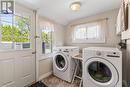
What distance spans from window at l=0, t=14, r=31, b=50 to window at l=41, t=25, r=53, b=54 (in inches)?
23.5

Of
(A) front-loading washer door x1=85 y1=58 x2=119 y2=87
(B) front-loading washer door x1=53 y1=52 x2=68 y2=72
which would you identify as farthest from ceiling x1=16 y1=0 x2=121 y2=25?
(A) front-loading washer door x1=85 y1=58 x2=119 y2=87

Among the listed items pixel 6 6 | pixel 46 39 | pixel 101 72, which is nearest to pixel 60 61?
pixel 46 39

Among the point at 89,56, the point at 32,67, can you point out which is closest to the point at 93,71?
the point at 89,56

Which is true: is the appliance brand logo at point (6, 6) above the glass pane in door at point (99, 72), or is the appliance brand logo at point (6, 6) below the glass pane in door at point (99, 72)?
above

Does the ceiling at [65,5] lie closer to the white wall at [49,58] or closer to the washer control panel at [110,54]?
the white wall at [49,58]

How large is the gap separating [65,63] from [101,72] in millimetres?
974

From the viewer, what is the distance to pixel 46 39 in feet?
9.55

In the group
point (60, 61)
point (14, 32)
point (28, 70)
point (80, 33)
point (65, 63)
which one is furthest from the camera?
point (80, 33)

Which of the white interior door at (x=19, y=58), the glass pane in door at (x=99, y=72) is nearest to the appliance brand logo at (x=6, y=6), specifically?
the white interior door at (x=19, y=58)

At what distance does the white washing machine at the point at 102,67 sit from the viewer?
1.52m

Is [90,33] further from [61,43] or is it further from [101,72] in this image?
[101,72]

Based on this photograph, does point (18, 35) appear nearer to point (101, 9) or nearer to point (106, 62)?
point (106, 62)

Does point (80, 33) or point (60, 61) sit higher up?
point (80, 33)

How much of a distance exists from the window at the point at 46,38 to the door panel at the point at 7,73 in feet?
3.45
